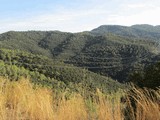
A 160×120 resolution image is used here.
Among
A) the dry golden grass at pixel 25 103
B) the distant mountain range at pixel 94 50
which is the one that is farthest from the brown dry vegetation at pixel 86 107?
the distant mountain range at pixel 94 50

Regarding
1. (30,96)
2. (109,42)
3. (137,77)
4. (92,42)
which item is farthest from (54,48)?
(30,96)

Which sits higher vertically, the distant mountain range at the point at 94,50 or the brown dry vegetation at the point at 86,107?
the brown dry vegetation at the point at 86,107

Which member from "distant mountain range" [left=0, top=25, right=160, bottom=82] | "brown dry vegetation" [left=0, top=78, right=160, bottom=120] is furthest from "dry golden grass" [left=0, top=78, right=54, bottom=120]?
"distant mountain range" [left=0, top=25, right=160, bottom=82]

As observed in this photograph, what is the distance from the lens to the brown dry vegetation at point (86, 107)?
8.31 feet

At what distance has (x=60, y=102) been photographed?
3000 millimetres

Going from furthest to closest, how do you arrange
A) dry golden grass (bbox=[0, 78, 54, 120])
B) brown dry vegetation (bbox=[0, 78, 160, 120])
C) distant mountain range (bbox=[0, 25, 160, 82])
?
distant mountain range (bbox=[0, 25, 160, 82]) → dry golden grass (bbox=[0, 78, 54, 120]) → brown dry vegetation (bbox=[0, 78, 160, 120])

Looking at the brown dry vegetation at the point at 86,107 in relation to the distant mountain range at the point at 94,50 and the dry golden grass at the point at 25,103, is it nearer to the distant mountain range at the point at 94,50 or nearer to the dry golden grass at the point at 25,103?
the dry golden grass at the point at 25,103

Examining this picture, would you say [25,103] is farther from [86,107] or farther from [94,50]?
[94,50]

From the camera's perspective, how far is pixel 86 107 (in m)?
2.87

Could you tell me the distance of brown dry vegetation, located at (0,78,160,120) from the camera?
99.7 inches

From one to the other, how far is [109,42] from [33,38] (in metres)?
40.4

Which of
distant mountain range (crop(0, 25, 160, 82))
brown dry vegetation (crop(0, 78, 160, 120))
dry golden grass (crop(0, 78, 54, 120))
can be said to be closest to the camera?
brown dry vegetation (crop(0, 78, 160, 120))

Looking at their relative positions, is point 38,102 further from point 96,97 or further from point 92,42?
point 92,42

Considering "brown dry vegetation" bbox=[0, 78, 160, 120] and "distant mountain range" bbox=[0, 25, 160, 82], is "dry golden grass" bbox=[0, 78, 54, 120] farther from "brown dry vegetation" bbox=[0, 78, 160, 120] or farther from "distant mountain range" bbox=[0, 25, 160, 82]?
"distant mountain range" bbox=[0, 25, 160, 82]
